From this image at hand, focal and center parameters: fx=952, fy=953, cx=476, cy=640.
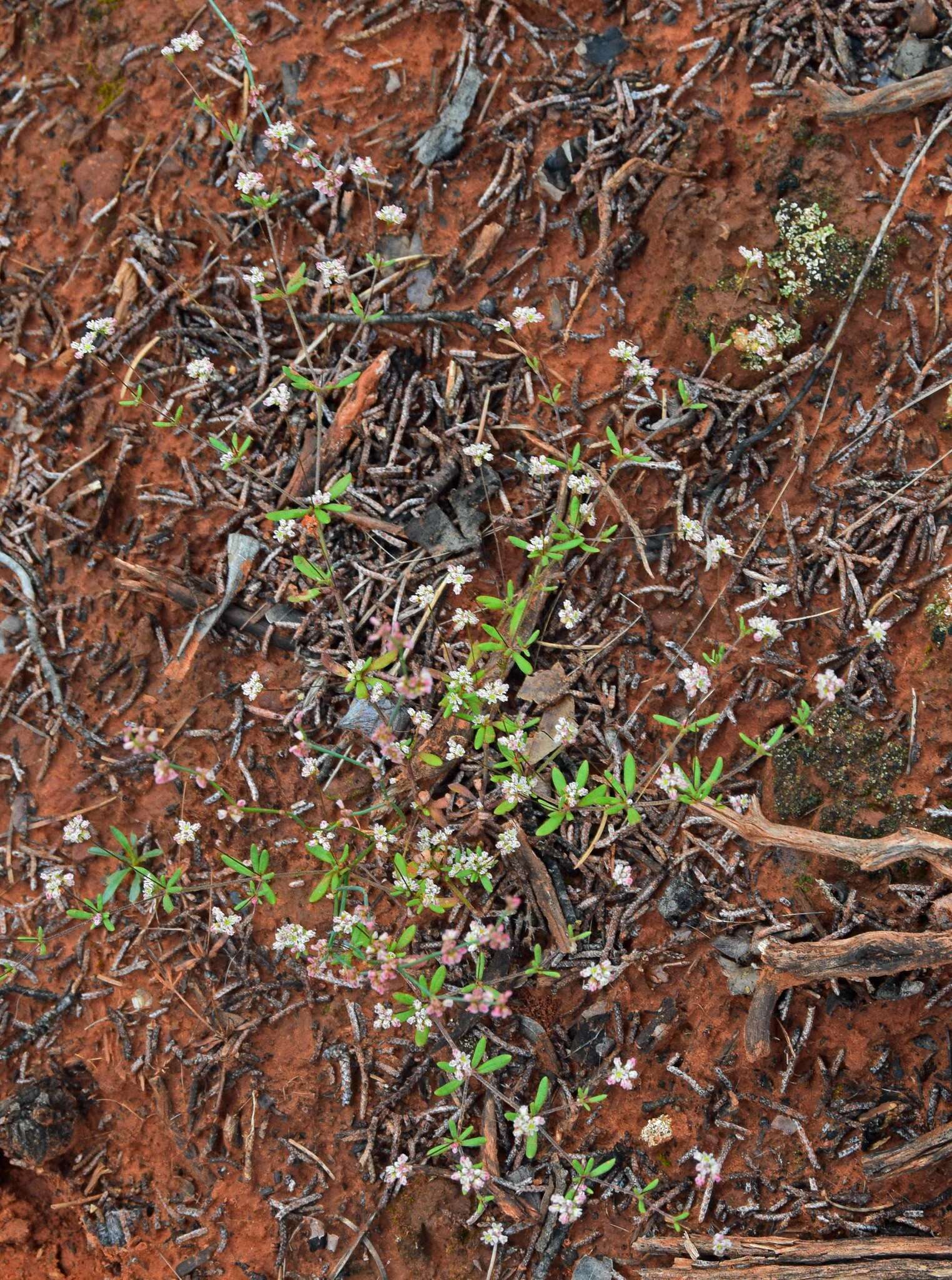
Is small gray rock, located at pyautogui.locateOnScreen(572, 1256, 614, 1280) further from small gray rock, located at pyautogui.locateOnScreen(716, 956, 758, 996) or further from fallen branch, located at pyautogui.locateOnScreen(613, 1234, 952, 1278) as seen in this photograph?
small gray rock, located at pyautogui.locateOnScreen(716, 956, 758, 996)

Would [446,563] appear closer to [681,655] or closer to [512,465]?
[512,465]

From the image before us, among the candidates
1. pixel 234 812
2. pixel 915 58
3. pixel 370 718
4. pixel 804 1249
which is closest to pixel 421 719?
pixel 370 718

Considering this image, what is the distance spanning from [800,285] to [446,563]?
2.17 meters

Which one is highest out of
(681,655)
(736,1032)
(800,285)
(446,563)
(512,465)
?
(800,285)

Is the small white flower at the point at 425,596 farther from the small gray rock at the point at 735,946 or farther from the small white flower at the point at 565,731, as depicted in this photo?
the small gray rock at the point at 735,946

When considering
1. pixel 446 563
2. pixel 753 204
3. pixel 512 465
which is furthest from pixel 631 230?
pixel 446 563

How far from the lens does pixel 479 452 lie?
15.0 ft

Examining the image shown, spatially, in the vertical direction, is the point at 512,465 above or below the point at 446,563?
above

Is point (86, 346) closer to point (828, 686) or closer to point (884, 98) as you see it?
point (828, 686)

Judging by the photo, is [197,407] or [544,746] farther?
[197,407]

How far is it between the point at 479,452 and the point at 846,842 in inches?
95.2

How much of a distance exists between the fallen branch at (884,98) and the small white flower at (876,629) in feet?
7.99

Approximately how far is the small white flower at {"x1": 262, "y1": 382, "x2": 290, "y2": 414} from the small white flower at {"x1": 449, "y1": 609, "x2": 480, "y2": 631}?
134 centimetres

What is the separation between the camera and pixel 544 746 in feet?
15.2
